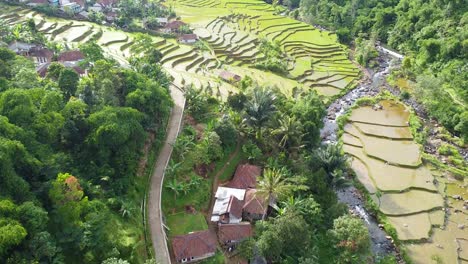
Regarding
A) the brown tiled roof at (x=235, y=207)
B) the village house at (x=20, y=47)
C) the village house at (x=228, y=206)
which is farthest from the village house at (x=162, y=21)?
the brown tiled roof at (x=235, y=207)

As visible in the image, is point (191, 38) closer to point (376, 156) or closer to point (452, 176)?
point (376, 156)

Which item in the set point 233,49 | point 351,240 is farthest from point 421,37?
point 351,240

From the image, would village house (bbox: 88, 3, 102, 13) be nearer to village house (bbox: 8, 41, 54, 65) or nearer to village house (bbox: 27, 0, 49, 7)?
village house (bbox: 27, 0, 49, 7)

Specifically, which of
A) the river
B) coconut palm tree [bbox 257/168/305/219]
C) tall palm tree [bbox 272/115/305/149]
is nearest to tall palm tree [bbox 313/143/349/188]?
tall palm tree [bbox 272/115/305/149]

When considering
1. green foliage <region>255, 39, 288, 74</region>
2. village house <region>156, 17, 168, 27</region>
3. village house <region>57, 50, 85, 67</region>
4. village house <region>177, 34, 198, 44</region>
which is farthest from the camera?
village house <region>156, 17, 168, 27</region>

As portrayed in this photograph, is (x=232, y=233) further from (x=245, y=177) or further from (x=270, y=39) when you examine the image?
(x=270, y=39)
